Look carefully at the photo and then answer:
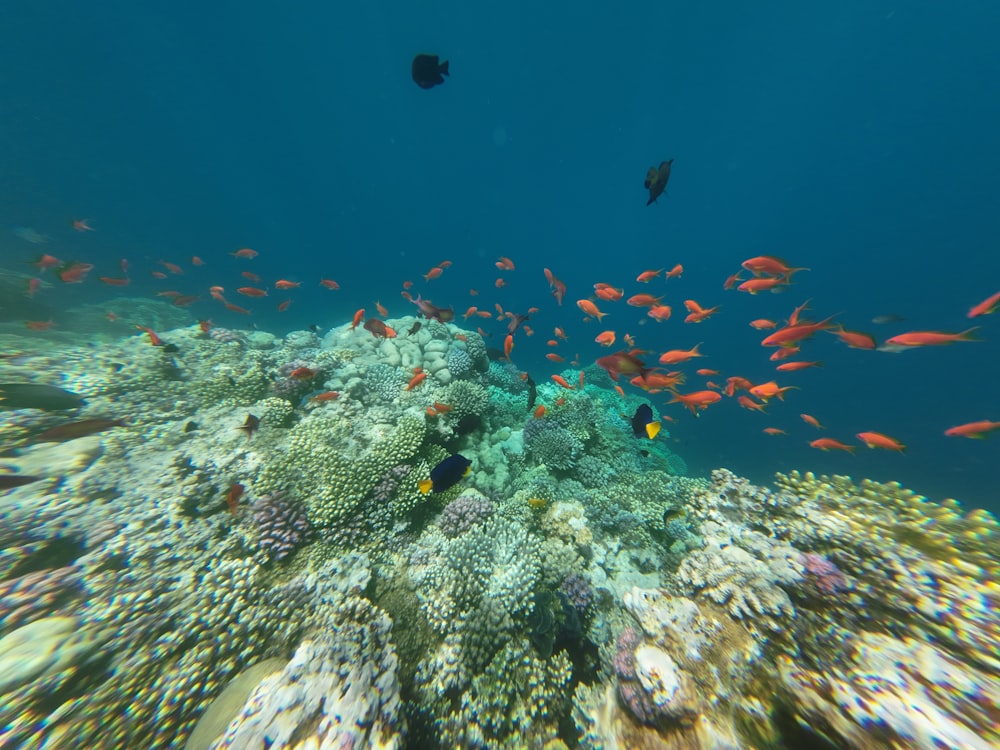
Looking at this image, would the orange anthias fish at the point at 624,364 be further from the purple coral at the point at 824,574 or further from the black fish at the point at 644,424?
the purple coral at the point at 824,574

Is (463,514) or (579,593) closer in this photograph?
(579,593)

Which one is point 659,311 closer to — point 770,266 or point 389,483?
point 770,266

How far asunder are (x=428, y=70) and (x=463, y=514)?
7201 millimetres

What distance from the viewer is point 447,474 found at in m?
3.95

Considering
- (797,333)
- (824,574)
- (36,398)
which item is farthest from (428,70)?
(36,398)

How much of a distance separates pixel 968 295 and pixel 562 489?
78.5m

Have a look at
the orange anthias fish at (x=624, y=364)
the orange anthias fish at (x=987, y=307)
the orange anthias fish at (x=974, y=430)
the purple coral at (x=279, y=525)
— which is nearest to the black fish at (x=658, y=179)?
the orange anthias fish at (x=624, y=364)

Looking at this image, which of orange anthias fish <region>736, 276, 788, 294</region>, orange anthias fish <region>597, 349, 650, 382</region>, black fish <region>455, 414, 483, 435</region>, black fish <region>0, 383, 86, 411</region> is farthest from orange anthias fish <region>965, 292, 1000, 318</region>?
black fish <region>0, 383, 86, 411</region>

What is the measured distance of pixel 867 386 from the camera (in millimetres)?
47750

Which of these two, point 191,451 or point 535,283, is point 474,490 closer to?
point 191,451

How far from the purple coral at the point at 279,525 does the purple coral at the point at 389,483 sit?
1.10 meters

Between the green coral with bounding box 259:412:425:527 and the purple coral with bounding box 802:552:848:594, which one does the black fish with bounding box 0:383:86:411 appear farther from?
the purple coral with bounding box 802:552:848:594

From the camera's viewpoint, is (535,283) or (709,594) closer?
(709,594)

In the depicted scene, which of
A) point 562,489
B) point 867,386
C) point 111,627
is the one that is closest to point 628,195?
point 867,386
